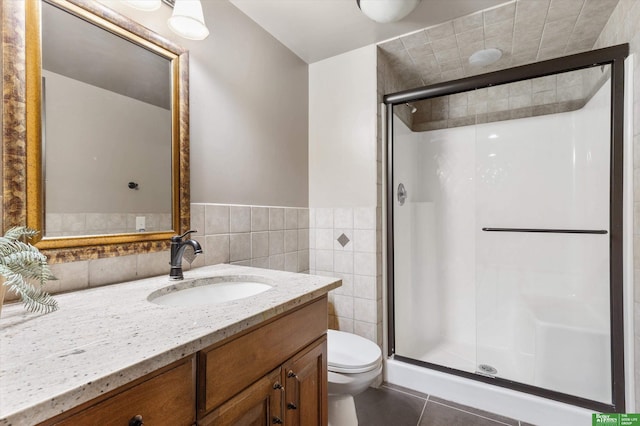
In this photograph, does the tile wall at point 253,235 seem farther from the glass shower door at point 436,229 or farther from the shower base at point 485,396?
the shower base at point 485,396

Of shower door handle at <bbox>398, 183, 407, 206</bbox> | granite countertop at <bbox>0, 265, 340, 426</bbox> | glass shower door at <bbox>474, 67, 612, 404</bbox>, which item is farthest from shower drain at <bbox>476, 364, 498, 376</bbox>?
granite countertop at <bbox>0, 265, 340, 426</bbox>

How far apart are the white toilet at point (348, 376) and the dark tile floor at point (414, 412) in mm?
258

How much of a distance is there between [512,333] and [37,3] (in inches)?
117

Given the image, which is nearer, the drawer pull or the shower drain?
the drawer pull

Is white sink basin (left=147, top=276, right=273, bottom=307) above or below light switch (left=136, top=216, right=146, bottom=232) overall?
below

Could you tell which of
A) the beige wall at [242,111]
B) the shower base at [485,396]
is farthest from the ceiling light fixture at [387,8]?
the shower base at [485,396]

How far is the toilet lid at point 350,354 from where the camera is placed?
51.7 inches

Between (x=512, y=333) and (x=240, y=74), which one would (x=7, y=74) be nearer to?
(x=240, y=74)

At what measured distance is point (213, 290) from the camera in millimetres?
1182

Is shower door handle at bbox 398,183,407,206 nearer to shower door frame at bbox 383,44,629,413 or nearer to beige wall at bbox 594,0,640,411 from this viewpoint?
shower door frame at bbox 383,44,629,413

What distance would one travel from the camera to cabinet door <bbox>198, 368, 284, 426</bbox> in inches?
25.8

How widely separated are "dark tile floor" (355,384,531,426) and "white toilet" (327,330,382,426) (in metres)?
0.26

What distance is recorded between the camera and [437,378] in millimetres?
1762

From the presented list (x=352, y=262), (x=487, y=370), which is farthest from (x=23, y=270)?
(x=487, y=370)
